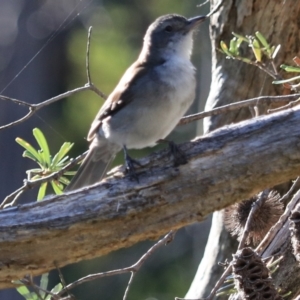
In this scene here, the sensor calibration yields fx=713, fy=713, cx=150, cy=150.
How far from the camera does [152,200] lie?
2613mm

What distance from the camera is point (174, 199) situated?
262cm

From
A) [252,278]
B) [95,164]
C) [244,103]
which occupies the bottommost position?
[252,278]

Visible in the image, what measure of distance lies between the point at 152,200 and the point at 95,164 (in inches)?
39.8

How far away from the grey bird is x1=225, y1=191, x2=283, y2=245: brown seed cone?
517 mm

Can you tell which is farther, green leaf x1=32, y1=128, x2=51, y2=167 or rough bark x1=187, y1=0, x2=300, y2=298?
rough bark x1=187, y1=0, x2=300, y2=298

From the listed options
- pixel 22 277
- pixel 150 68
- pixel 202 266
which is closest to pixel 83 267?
pixel 202 266

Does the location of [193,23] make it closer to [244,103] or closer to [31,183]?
[244,103]

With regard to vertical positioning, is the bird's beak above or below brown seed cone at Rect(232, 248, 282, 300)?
above

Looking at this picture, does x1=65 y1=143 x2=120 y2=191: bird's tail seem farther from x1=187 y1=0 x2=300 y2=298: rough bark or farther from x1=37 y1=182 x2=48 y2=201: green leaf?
x1=187 y1=0 x2=300 y2=298: rough bark

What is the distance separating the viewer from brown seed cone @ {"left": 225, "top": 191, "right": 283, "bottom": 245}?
3.14 m

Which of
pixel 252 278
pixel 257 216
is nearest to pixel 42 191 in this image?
pixel 257 216

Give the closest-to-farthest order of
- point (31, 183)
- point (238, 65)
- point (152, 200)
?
point (152, 200) < point (31, 183) < point (238, 65)

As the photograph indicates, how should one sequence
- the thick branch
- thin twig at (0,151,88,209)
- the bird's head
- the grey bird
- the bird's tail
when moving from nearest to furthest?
the thick branch
thin twig at (0,151,88,209)
the grey bird
the bird's tail
the bird's head

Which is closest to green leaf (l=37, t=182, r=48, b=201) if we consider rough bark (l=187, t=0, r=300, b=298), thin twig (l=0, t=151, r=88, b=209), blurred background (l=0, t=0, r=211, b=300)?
thin twig (l=0, t=151, r=88, b=209)
